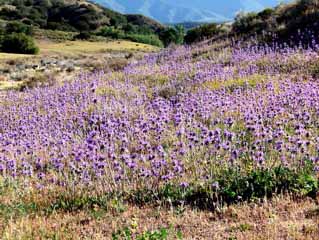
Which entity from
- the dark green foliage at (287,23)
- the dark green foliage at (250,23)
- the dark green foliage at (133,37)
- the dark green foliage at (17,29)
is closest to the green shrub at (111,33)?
the dark green foliage at (133,37)

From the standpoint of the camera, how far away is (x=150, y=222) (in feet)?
16.6

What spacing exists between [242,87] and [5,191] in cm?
490

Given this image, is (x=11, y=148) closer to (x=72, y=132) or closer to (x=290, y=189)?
(x=72, y=132)

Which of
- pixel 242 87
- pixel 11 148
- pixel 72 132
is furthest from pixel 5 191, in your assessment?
pixel 242 87

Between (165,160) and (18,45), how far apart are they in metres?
56.0

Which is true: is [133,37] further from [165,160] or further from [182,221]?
[182,221]

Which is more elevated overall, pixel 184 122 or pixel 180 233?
pixel 184 122

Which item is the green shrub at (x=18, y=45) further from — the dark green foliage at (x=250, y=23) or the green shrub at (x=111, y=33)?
the dark green foliage at (x=250, y=23)

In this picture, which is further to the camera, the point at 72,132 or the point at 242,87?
the point at 242,87

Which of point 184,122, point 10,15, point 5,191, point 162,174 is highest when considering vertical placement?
point 10,15

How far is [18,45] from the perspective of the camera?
5922cm

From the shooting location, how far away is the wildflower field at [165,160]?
5207 millimetres

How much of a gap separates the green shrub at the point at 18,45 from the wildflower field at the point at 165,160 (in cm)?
4933

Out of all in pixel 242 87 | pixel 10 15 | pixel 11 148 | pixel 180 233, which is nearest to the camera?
pixel 180 233
